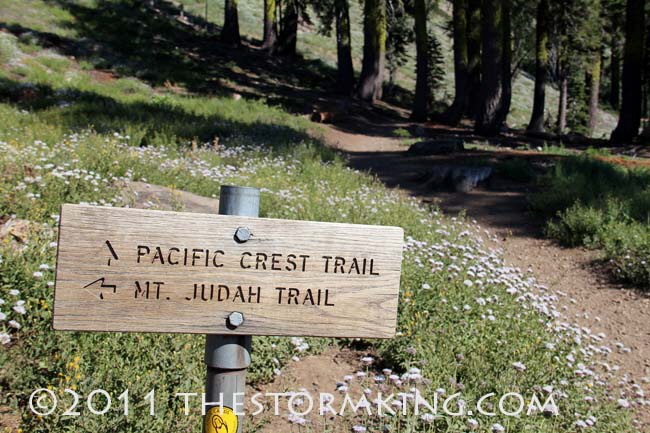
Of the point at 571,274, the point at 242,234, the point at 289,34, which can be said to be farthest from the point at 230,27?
the point at 242,234

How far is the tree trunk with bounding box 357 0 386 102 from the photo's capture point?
26.2 m

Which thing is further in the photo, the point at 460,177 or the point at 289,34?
the point at 289,34

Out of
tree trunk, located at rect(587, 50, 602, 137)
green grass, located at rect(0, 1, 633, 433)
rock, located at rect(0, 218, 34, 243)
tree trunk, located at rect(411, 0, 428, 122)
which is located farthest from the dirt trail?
tree trunk, located at rect(587, 50, 602, 137)

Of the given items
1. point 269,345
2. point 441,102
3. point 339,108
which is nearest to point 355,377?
point 269,345

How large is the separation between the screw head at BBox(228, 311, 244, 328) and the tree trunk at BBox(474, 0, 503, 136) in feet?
61.9

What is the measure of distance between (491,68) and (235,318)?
19.0m

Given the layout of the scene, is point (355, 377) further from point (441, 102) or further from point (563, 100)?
point (441, 102)

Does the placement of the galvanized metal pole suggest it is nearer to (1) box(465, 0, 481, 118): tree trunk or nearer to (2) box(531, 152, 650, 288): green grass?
(2) box(531, 152, 650, 288): green grass

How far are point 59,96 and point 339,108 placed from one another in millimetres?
12263

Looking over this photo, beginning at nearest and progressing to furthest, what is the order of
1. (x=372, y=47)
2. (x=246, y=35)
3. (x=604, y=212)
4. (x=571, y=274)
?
(x=571, y=274) < (x=604, y=212) < (x=372, y=47) < (x=246, y=35)

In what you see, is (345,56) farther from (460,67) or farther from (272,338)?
(272,338)

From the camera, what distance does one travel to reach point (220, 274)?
189 cm

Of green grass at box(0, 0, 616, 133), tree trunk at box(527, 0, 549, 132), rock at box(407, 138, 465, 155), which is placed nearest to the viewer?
rock at box(407, 138, 465, 155)

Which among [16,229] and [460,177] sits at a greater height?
[460,177]
